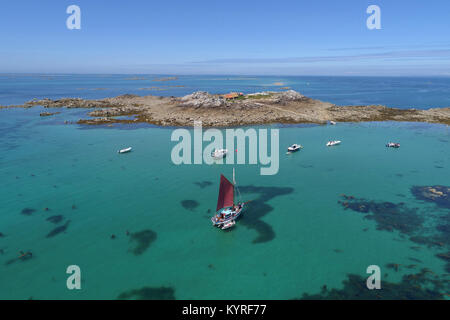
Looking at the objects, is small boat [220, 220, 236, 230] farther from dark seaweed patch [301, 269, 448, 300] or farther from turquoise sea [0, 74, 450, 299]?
dark seaweed patch [301, 269, 448, 300]

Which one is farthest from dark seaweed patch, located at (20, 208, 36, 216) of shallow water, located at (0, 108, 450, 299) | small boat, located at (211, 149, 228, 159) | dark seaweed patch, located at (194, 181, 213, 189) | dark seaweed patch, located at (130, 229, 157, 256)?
small boat, located at (211, 149, 228, 159)

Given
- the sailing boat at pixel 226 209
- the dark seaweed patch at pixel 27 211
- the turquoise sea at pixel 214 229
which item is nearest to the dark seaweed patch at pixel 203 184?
the turquoise sea at pixel 214 229

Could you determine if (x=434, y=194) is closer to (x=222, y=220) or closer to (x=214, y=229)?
(x=222, y=220)

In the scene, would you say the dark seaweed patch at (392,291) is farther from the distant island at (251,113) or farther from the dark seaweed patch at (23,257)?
the distant island at (251,113)

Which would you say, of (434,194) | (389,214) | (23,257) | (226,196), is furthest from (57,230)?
(434,194)

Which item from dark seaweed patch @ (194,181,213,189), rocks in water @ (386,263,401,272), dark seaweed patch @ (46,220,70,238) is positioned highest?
dark seaweed patch @ (194,181,213,189)

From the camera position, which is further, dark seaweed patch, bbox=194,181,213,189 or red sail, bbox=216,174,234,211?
dark seaweed patch, bbox=194,181,213,189
